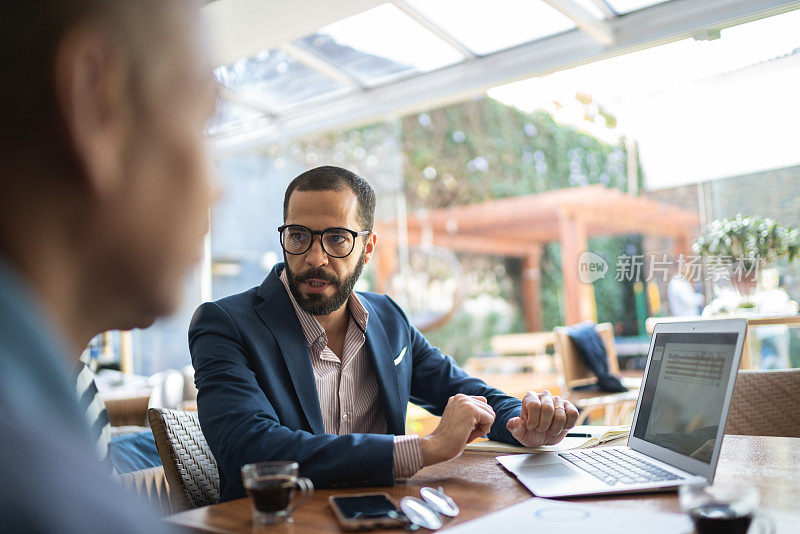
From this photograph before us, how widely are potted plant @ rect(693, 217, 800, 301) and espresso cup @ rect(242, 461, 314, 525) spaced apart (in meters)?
4.13

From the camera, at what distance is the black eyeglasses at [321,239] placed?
181 centimetres

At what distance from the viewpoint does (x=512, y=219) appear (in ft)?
29.6

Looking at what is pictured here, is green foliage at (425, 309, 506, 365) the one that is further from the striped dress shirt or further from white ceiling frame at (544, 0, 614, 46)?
the striped dress shirt

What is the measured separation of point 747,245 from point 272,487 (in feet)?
14.2

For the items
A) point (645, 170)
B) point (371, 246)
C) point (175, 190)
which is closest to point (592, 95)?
point (645, 170)

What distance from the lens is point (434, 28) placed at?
426 cm

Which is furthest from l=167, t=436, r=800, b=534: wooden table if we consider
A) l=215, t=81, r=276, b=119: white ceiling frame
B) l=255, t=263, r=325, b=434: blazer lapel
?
l=215, t=81, r=276, b=119: white ceiling frame

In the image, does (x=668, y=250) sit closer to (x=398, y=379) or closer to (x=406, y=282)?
(x=406, y=282)

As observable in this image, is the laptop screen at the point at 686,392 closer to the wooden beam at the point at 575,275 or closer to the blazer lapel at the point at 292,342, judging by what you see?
the blazer lapel at the point at 292,342

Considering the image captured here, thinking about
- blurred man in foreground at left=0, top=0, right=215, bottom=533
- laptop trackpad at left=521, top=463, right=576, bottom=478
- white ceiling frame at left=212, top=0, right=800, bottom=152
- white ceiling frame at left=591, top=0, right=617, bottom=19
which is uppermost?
white ceiling frame at left=591, top=0, right=617, bottom=19

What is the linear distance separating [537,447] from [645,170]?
4.69 m

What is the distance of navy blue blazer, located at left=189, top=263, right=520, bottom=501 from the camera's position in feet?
4.10

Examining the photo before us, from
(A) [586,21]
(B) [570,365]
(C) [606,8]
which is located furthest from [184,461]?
(B) [570,365]

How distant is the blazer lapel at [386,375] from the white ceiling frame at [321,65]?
3238mm
